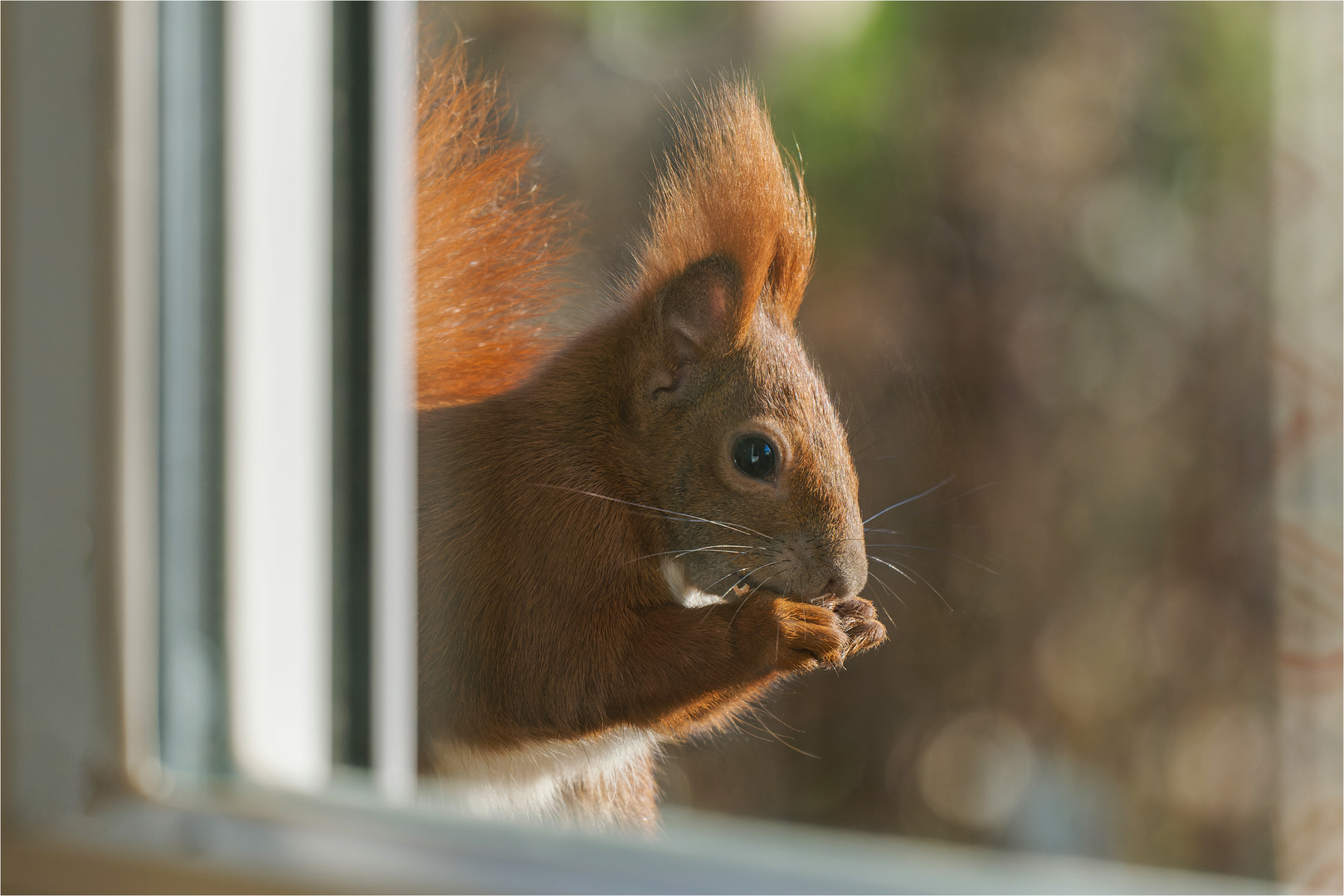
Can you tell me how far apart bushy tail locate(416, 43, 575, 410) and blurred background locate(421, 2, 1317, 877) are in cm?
16

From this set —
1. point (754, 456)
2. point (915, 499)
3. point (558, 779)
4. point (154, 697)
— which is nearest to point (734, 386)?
point (754, 456)

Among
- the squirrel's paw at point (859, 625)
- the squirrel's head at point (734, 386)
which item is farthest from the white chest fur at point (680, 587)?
the squirrel's paw at point (859, 625)

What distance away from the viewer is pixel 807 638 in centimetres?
47

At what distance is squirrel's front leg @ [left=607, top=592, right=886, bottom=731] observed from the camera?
460 millimetres

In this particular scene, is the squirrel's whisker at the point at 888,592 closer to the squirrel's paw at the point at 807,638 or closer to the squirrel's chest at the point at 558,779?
the squirrel's paw at the point at 807,638

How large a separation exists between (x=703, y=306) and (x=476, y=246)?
16cm

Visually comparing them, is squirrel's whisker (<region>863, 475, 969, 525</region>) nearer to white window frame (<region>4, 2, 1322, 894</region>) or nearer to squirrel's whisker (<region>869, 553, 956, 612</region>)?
squirrel's whisker (<region>869, 553, 956, 612</region>)

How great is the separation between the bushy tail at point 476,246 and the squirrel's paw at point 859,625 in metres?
0.24

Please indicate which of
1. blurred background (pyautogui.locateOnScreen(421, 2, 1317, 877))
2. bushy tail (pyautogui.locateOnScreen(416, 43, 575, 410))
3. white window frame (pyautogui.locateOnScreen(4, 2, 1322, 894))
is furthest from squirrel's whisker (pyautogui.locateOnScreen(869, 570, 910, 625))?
bushy tail (pyautogui.locateOnScreen(416, 43, 575, 410))

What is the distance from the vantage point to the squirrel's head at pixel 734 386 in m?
0.47

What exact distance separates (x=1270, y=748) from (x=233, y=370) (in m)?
0.59

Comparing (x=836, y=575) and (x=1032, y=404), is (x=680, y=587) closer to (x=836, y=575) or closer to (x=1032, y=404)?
(x=836, y=575)

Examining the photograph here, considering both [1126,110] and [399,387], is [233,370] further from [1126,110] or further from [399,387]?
[1126,110]

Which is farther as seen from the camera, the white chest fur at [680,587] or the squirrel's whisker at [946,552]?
the white chest fur at [680,587]
